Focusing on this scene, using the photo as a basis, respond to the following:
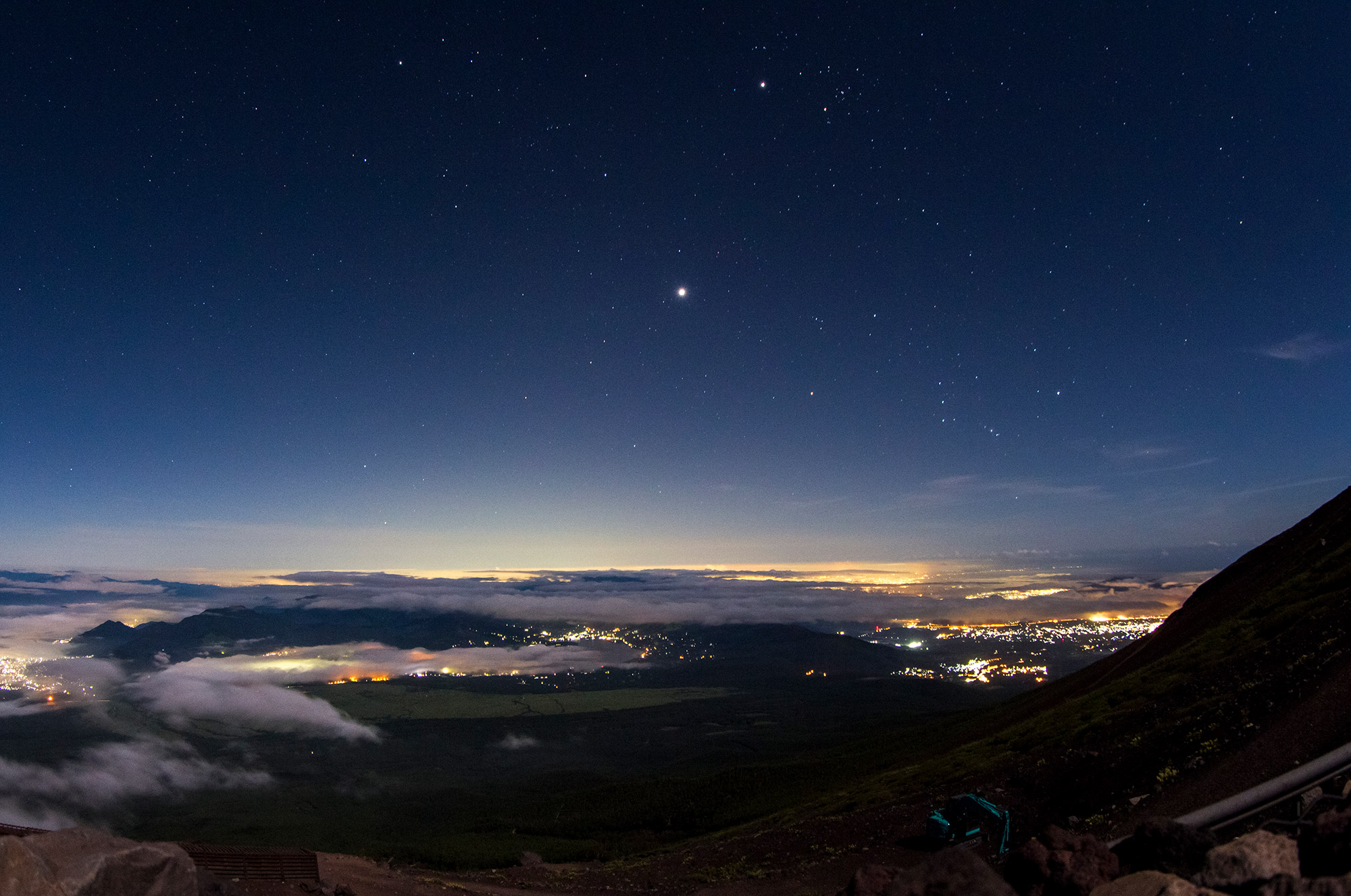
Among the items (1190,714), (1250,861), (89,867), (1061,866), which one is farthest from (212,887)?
(1190,714)

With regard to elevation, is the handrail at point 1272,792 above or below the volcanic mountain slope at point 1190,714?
above

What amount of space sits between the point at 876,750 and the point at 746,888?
5442 inches

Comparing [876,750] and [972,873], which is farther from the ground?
[972,873]

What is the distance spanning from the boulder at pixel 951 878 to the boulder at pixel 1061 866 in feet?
3.86

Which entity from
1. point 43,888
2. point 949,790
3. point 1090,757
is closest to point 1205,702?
point 1090,757

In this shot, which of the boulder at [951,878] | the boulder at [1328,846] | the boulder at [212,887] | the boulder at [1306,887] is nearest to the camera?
the boulder at [1306,887]

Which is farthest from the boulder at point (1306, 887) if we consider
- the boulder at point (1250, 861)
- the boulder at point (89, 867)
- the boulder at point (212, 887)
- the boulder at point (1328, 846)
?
the boulder at point (212, 887)

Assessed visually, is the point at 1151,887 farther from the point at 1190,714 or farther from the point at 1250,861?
the point at 1190,714

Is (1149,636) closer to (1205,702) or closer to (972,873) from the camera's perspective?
(1205,702)

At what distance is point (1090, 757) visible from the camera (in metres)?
34.8

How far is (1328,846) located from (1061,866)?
429 centimetres

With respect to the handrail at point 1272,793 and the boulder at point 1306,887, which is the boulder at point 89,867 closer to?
the boulder at point 1306,887

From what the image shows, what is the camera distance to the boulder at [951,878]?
11633mm

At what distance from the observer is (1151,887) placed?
10.0 metres
